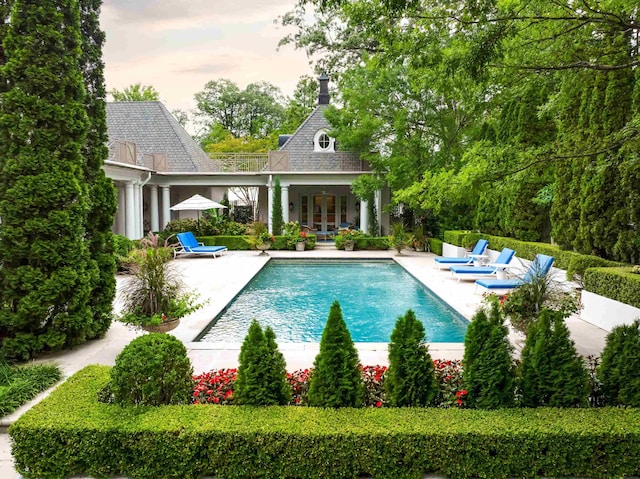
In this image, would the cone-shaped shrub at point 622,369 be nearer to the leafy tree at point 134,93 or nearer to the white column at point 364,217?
the white column at point 364,217

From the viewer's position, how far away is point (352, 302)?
34.4ft

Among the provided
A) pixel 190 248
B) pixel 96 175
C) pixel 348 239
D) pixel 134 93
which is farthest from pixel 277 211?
pixel 134 93

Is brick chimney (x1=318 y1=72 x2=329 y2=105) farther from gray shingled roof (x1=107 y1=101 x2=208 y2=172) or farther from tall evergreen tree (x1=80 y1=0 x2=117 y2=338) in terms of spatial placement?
tall evergreen tree (x1=80 y1=0 x2=117 y2=338)

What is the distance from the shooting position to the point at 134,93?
3881 centimetres

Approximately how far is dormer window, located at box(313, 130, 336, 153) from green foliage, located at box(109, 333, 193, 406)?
19.8 meters

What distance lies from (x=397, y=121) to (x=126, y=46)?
11.8 meters

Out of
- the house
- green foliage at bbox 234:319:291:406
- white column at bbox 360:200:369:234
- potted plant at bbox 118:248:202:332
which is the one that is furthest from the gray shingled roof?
green foliage at bbox 234:319:291:406

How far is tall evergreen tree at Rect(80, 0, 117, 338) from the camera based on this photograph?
21.1ft

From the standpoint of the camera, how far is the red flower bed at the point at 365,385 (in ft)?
12.8

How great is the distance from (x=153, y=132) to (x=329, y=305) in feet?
57.6

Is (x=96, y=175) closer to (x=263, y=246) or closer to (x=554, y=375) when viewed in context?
(x=554, y=375)

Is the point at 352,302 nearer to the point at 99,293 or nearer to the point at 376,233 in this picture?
the point at 99,293

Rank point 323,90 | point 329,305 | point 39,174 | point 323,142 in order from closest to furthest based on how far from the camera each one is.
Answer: point 39,174 → point 329,305 → point 323,142 → point 323,90

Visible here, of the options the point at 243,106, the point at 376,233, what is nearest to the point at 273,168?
the point at 376,233
